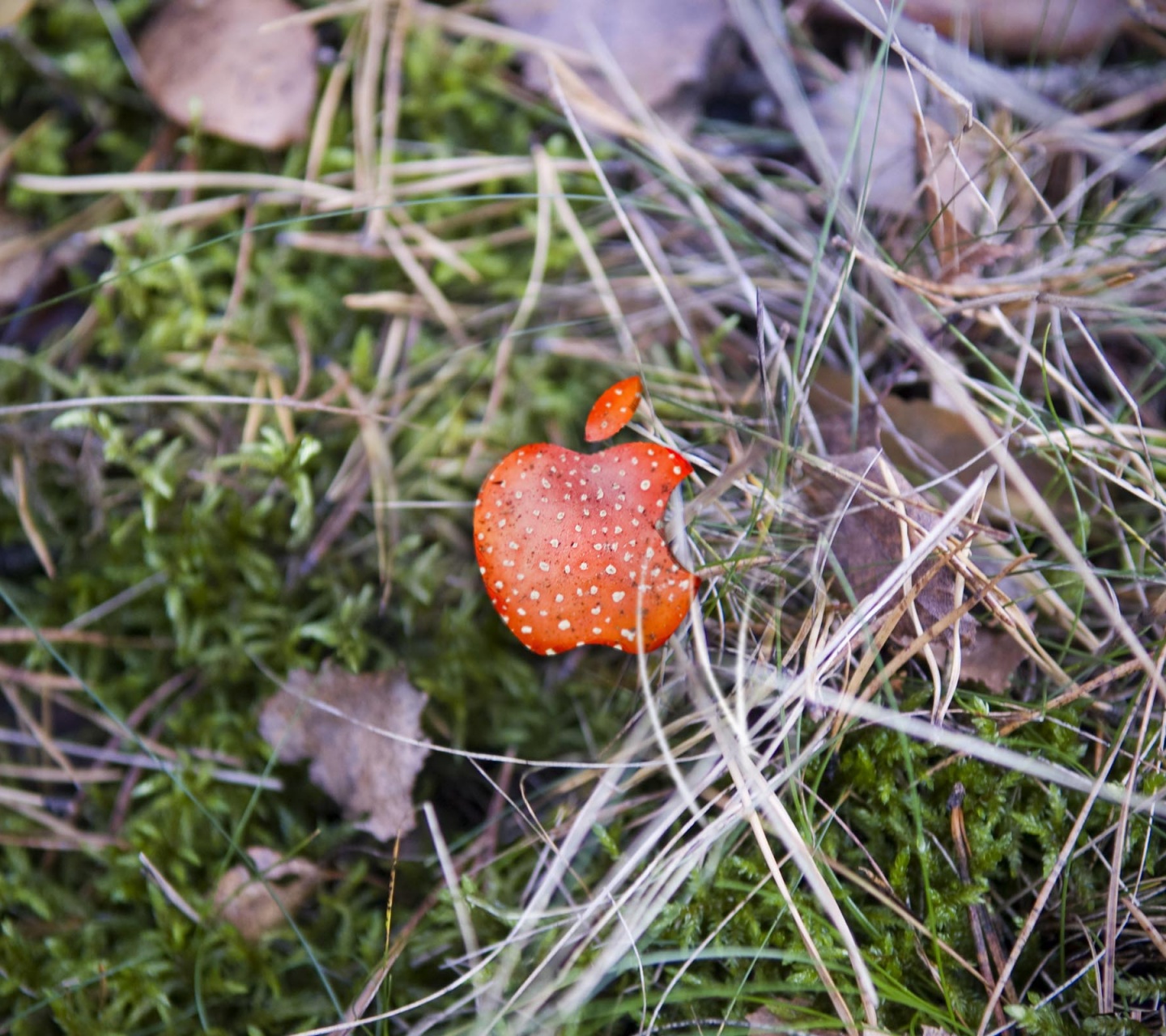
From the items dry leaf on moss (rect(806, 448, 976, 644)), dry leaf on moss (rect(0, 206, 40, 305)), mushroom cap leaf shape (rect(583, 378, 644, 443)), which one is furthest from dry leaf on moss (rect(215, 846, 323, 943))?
dry leaf on moss (rect(0, 206, 40, 305))

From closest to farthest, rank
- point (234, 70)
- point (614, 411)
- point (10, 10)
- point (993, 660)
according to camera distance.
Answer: point (614, 411) → point (993, 660) → point (10, 10) → point (234, 70)

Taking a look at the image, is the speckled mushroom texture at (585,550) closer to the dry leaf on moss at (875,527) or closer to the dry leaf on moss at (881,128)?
the dry leaf on moss at (875,527)

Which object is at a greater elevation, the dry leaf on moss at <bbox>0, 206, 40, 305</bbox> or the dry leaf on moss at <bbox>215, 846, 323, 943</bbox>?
the dry leaf on moss at <bbox>0, 206, 40, 305</bbox>

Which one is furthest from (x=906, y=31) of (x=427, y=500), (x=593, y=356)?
(x=427, y=500)

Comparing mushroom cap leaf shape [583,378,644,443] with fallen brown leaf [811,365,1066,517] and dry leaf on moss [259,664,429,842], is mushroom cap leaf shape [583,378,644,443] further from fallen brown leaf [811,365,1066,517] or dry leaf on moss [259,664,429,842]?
dry leaf on moss [259,664,429,842]

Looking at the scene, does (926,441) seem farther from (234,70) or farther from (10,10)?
(10,10)

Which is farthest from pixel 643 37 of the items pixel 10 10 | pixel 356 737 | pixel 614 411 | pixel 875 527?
pixel 356 737

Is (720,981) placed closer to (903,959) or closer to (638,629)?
(903,959)
